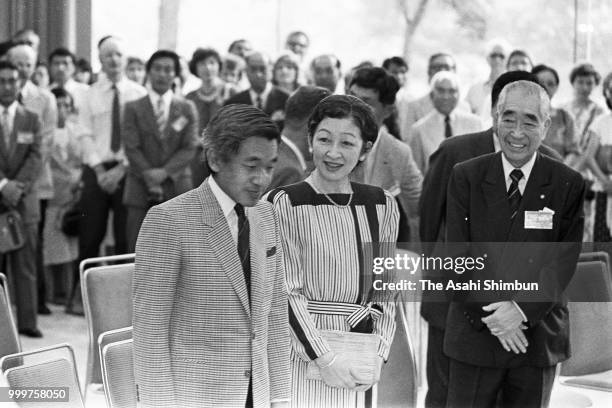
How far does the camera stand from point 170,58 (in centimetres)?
645

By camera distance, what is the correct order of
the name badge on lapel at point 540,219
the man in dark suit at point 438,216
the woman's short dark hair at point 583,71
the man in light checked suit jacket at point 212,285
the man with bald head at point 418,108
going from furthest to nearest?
the woman's short dark hair at point 583,71 → the man with bald head at point 418,108 → the man in dark suit at point 438,216 → the name badge on lapel at point 540,219 → the man in light checked suit jacket at point 212,285

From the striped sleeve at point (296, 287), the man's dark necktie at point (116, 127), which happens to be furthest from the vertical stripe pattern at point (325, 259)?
the man's dark necktie at point (116, 127)

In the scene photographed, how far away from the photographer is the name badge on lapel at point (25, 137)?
612cm

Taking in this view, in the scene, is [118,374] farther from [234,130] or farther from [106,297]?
[106,297]

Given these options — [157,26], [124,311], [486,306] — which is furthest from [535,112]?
[157,26]

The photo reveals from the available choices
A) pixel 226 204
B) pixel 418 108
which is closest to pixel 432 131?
pixel 418 108

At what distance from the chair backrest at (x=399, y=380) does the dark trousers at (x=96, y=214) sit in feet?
11.1

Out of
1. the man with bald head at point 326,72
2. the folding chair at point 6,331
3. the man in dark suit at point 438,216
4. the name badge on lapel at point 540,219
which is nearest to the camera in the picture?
the name badge on lapel at point 540,219

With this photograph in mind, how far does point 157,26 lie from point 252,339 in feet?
15.7

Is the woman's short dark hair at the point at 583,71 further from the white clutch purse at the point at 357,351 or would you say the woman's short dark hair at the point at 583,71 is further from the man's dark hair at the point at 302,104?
the white clutch purse at the point at 357,351

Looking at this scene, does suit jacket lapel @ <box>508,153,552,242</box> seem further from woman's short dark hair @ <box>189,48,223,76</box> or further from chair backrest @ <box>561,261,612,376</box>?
woman's short dark hair @ <box>189,48,223,76</box>

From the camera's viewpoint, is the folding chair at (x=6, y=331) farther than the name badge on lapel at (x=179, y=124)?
No

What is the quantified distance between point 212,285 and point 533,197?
45.9 inches

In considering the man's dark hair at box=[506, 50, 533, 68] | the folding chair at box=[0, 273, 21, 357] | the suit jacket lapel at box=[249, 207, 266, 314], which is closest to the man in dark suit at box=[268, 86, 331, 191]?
the folding chair at box=[0, 273, 21, 357]
